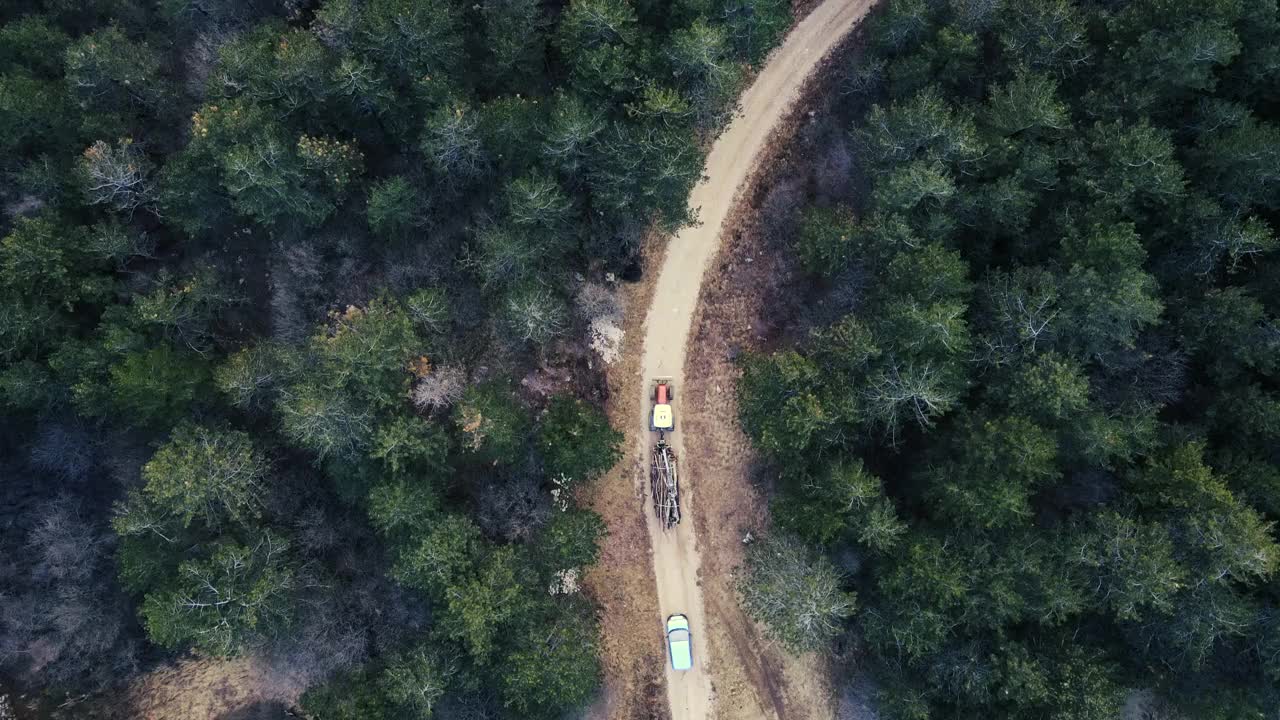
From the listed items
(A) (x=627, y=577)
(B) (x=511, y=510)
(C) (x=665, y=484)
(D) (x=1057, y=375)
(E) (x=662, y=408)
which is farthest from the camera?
(A) (x=627, y=577)

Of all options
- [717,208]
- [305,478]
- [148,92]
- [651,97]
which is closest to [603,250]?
[717,208]

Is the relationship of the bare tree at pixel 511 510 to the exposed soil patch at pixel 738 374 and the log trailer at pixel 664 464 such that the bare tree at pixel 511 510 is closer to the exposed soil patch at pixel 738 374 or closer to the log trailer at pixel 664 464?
the log trailer at pixel 664 464

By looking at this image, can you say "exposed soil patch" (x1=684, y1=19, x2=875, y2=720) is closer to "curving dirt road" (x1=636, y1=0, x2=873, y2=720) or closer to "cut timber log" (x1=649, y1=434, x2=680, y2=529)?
"curving dirt road" (x1=636, y1=0, x2=873, y2=720)

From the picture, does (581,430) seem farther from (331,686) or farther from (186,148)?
(186,148)

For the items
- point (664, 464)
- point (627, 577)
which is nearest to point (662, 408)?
point (664, 464)

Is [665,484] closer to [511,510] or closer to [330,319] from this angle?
[511,510]

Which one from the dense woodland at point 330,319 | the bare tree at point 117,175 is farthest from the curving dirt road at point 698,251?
the bare tree at point 117,175
